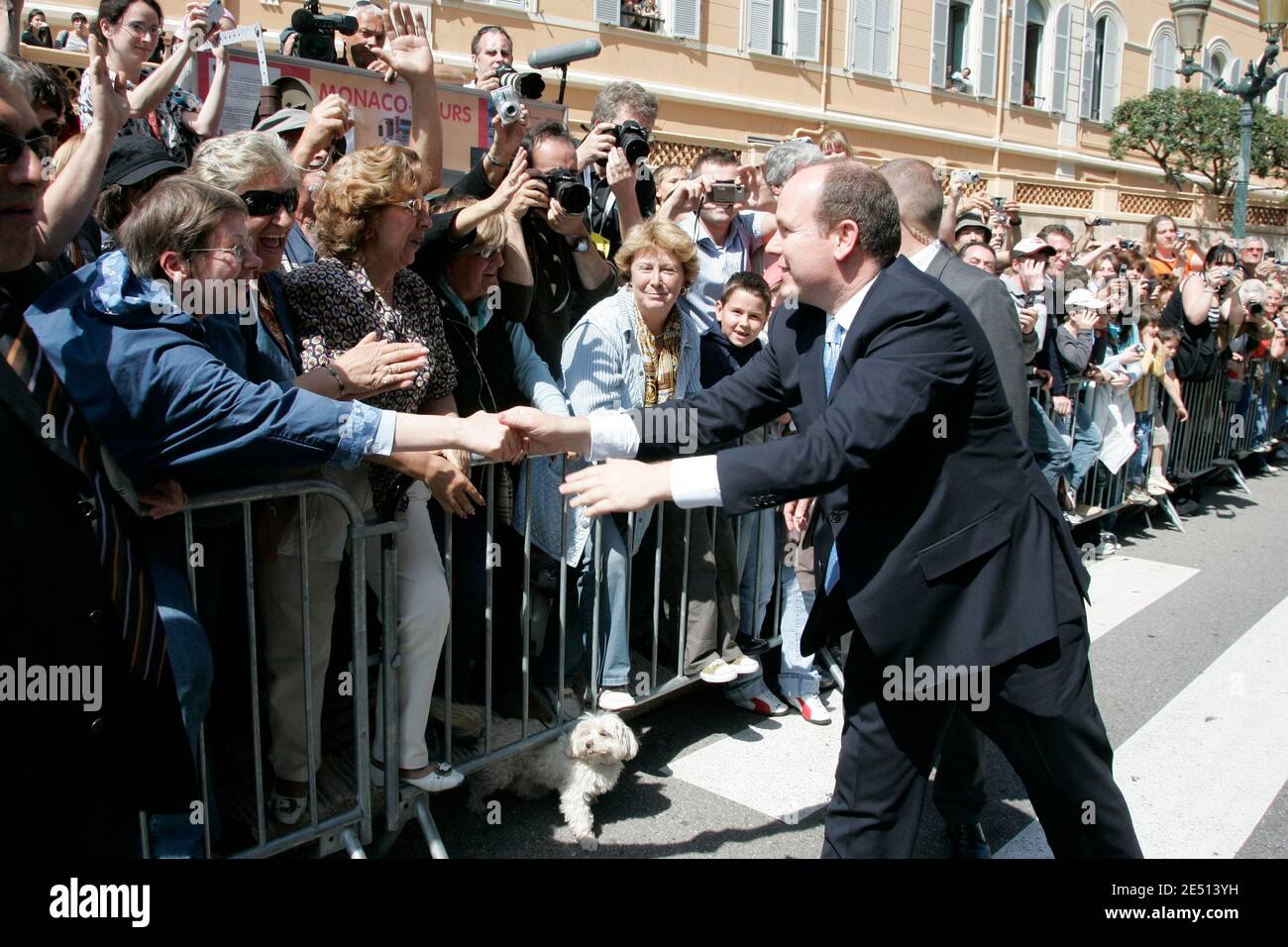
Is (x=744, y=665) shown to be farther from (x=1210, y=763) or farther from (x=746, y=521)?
(x=1210, y=763)

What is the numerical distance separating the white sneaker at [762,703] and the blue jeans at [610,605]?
923mm

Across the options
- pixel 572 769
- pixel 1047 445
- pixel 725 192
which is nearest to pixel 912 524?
pixel 572 769

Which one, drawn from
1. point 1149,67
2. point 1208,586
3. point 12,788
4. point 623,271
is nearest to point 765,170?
point 623,271

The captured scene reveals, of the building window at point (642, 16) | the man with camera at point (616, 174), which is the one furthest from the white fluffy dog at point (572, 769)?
the building window at point (642, 16)

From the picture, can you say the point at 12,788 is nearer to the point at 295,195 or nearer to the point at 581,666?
the point at 295,195

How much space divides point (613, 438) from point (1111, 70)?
30043 millimetres

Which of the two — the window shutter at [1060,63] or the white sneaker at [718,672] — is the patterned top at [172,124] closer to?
the white sneaker at [718,672]

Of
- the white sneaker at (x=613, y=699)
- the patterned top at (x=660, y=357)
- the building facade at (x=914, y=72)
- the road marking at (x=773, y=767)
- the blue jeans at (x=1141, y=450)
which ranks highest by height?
the building facade at (x=914, y=72)

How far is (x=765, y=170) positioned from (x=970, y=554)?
360cm

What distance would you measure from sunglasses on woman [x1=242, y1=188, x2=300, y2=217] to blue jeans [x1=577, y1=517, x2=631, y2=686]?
5.24 feet

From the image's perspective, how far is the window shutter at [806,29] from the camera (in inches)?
806

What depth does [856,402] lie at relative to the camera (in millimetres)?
2633

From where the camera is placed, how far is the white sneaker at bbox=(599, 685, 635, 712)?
4066 millimetres

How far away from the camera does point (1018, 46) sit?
25625 mm
